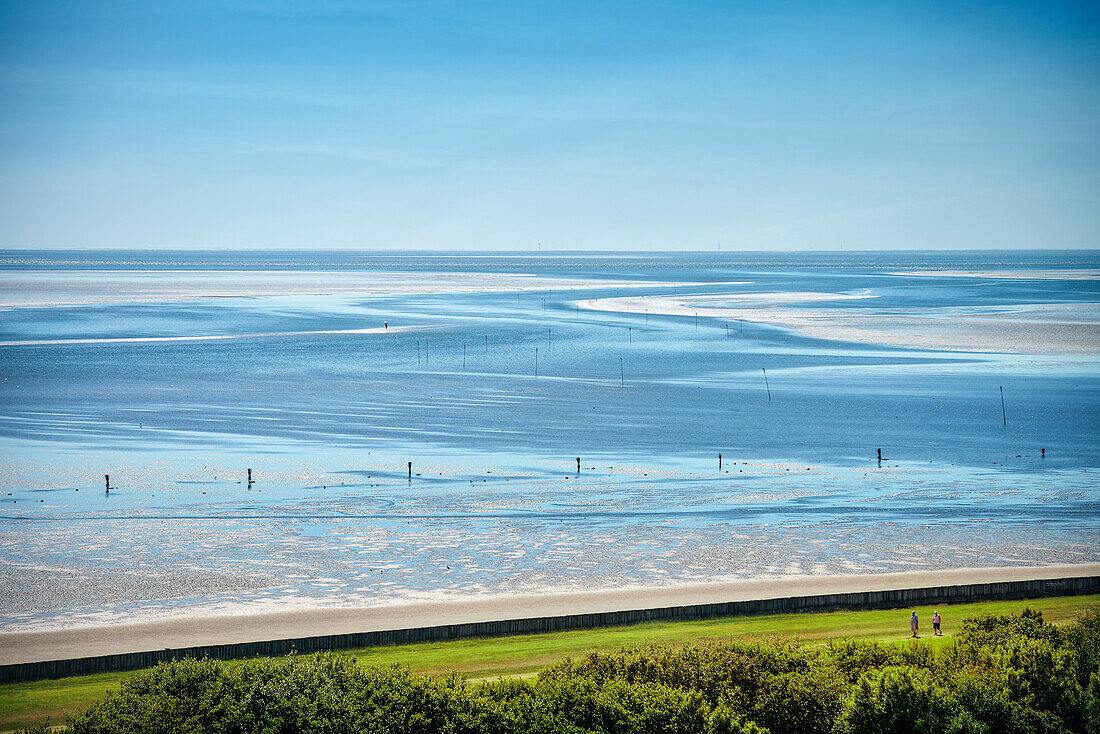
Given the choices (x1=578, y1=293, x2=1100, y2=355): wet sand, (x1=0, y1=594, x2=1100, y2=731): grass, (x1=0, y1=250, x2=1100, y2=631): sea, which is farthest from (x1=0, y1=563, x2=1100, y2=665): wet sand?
(x1=578, y1=293, x2=1100, y2=355): wet sand

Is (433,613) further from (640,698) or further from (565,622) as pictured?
(640,698)

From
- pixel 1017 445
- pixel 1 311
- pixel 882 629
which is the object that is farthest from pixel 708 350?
pixel 1 311

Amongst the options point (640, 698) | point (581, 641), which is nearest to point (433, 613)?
point (581, 641)

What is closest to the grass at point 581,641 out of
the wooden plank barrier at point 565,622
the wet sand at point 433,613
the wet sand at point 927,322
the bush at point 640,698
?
the wooden plank barrier at point 565,622

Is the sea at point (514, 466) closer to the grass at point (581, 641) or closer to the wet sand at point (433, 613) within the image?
the wet sand at point (433, 613)

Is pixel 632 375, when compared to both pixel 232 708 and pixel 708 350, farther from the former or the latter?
pixel 232 708
